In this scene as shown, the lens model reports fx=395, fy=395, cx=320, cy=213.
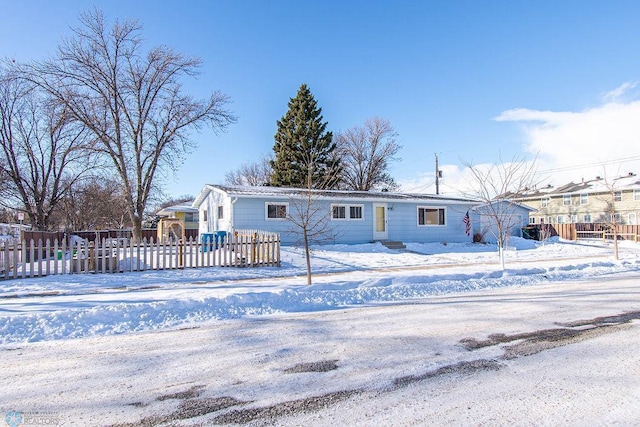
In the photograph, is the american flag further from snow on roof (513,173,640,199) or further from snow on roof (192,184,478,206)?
snow on roof (513,173,640,199)

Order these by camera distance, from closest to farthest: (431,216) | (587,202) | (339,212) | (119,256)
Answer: (119,256)
(339,212)
(431,216)
(587,202)

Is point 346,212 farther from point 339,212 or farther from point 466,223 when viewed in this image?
point 466,223

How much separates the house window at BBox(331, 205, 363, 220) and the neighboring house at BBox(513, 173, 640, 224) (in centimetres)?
1913

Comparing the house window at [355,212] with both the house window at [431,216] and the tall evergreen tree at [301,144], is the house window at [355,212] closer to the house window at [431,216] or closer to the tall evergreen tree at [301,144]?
the house window at [431,216]

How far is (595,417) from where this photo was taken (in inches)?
124

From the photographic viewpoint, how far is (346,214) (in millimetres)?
21859

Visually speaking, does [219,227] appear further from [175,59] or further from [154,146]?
[175,59]

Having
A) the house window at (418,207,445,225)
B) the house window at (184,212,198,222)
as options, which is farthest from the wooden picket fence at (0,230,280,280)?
the house window at (184,212,198,222)

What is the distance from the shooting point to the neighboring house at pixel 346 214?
64.8 ft

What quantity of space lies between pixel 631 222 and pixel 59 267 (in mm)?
44405

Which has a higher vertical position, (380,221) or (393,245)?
(380,221)

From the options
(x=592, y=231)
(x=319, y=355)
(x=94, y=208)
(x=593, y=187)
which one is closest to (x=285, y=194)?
(x=319, y=355)

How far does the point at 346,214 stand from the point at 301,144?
60.3 ft

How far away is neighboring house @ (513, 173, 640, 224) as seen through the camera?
121ft
